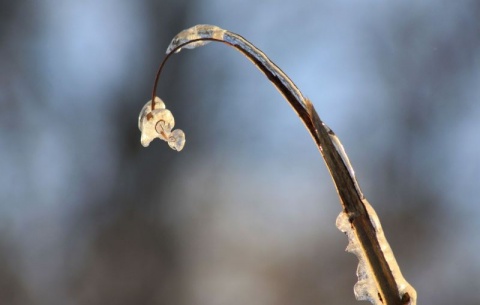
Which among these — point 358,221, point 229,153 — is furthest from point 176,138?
point 229,153

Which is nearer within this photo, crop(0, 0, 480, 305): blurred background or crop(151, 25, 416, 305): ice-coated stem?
crop(151, 25, 416, 305): ice-coated stem

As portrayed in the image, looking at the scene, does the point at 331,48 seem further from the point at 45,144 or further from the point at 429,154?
the point at 45,144

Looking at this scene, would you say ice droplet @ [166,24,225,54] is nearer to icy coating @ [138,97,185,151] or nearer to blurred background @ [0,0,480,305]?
icy coating @ [138,97,185,151]

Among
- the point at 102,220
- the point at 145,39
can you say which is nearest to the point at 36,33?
the point at 145,39

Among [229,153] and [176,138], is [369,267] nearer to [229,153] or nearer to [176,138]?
[176,138]

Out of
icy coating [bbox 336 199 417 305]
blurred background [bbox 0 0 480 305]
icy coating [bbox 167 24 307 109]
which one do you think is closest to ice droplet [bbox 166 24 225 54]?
icy coating [bbox 167 24 307 109]

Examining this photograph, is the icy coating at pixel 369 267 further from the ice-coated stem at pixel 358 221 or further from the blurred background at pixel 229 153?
the blurred background at pixel 229 153

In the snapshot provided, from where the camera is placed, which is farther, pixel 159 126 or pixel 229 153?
→ pixel 229 153

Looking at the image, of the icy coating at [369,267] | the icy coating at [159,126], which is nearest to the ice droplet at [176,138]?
the icy coating at [159,126]
